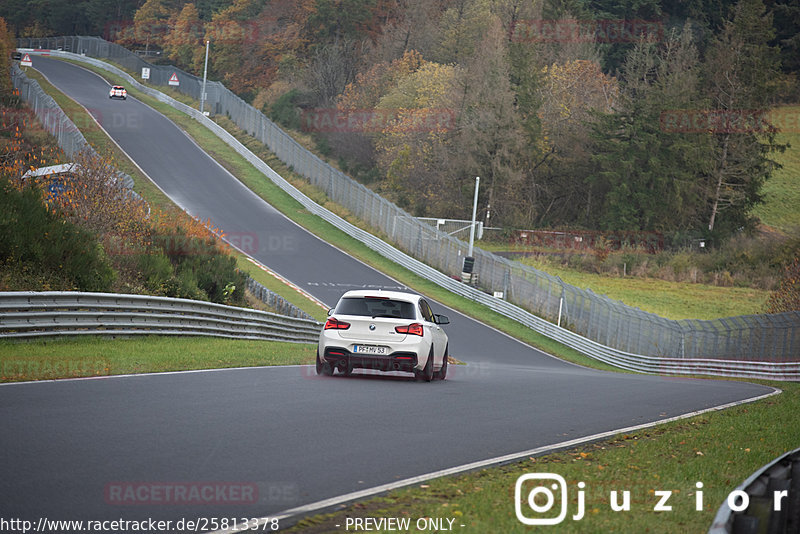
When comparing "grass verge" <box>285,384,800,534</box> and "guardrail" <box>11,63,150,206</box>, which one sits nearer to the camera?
"grass verge" <box>285,384,800,534</box>

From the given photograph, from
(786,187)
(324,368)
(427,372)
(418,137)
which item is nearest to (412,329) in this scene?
(427,372)

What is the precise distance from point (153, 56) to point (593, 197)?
7097cm

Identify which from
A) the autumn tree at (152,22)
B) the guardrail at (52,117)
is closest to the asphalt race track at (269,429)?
the guardrail at (52,117)

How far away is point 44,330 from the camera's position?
669 inches

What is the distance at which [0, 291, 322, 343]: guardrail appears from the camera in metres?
16.3

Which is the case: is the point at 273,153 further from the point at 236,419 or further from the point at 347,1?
the point at 236,419

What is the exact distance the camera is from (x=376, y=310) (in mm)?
15922

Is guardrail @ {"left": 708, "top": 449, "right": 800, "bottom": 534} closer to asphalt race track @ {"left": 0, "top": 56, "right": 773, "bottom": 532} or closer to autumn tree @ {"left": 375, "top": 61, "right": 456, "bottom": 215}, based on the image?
asphalt race track @ {"left": 0, "top": 56, "right": 773, "bottom": 532}

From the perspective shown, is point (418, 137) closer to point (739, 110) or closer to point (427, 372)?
point (739, 110)

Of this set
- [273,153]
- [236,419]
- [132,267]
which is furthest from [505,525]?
[273,153]

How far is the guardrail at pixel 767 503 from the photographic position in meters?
5.64

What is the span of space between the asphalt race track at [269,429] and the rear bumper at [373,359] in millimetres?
326

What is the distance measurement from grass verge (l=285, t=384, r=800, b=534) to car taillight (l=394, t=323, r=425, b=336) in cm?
454

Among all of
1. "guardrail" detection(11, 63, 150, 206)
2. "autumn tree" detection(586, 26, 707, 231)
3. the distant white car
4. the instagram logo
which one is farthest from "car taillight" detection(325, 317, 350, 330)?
the distant white car
